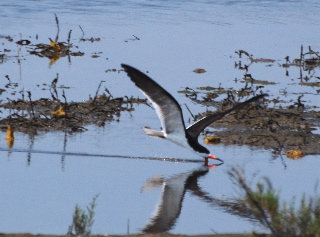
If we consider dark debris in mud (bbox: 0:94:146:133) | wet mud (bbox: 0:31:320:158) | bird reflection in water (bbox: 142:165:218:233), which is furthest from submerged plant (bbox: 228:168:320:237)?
dark debris in mud (bbox: 0:94:146:133)

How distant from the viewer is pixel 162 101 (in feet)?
32.8

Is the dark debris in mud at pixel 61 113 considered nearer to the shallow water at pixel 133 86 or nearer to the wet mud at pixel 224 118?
the wet mud at pixel 224 118

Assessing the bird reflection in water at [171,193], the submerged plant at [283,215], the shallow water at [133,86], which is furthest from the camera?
the shallow water at [133,86]

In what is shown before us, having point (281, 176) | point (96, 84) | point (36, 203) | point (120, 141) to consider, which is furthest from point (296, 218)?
point (96, 84)

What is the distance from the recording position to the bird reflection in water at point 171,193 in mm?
8297

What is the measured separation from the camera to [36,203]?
8.77m

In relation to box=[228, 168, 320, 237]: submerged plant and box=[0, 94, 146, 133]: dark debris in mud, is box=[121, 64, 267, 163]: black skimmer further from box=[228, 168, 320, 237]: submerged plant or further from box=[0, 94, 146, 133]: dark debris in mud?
box=[228, 168, 320, 237]: submerged plant

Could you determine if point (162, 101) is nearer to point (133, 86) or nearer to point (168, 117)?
point (168, 117)

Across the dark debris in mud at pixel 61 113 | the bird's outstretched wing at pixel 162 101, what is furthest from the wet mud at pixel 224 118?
the bird's outstretched wing at pixel 162 101

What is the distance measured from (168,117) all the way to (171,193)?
109 cm

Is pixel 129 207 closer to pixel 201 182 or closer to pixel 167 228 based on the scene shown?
pixel 167 228

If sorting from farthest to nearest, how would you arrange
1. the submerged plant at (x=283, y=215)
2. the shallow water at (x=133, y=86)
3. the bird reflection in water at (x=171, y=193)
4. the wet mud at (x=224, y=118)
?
the wet mud at (x=224, y=118) → the shallow water at (x=133, y=86) → the bird reflection in water at (x=171, y=193) → the submerged plant at (x=283, y=215)

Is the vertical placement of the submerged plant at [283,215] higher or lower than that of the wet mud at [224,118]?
higher

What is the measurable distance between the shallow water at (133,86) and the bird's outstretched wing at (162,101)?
515 millimetres
